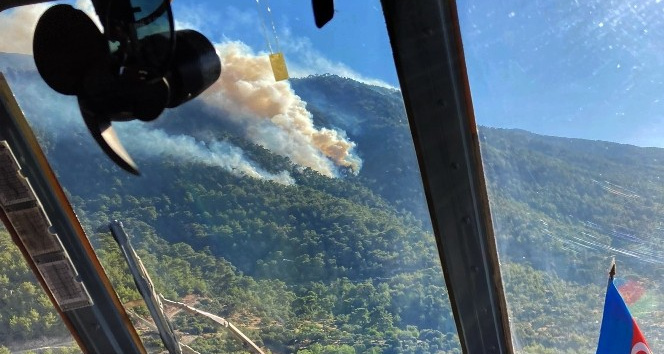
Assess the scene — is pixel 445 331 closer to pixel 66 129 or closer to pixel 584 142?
pixel 584 142

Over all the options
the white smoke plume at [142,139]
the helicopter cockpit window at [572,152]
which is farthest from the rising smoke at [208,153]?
the helicopter cockpit window at [572,152]

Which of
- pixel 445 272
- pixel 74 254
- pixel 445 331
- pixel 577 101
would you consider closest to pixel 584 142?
pixel 577 101

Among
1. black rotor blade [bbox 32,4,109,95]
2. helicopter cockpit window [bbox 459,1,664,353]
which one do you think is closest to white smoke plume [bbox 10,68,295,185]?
black rotor blade [bbox 32,4,109,95]

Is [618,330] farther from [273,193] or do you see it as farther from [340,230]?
[273,193]

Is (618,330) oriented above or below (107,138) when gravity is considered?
below

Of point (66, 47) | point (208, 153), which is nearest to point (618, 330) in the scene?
point (208, 153)

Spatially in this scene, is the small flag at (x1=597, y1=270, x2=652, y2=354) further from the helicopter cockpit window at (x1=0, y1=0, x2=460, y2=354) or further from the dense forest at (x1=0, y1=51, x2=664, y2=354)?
the helicopter cockpit window at (x1=0, y1=0, x2=460, y2=354)

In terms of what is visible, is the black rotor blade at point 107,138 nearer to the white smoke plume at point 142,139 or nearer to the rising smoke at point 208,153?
the white smoke plume at point 142,139
